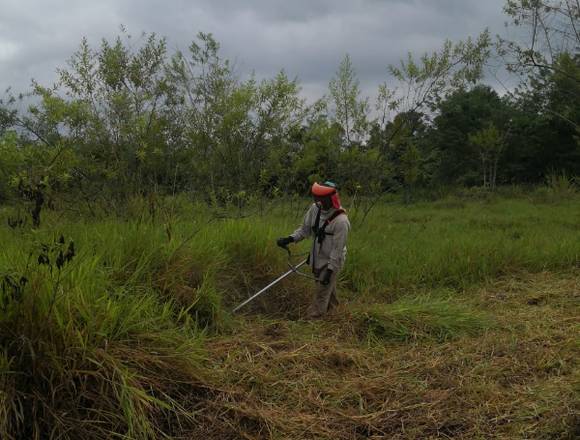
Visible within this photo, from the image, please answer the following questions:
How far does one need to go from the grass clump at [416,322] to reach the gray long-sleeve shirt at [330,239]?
543 mm

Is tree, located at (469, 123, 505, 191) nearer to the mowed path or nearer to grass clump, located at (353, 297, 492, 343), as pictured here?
grass clump, located at (353, 297, 492, 343)

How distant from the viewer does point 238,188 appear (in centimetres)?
933

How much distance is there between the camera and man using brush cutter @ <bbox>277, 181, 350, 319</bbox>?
561 centimetres

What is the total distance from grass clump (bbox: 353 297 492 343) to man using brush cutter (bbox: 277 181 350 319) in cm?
43

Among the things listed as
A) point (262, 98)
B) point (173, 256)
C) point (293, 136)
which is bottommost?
point (173, 256)

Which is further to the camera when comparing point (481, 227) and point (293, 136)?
point (481, 227)

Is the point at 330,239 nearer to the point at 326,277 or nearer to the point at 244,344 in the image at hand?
the point at 326,277

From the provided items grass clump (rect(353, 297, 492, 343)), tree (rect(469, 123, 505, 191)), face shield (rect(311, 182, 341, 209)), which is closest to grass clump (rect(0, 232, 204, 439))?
grass clump (rect(353, 297, 492, 343))

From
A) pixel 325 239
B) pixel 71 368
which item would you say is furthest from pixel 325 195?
pixel 71 368

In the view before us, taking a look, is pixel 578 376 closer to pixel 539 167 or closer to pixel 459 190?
pixel 459 190

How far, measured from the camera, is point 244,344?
452 centimetres

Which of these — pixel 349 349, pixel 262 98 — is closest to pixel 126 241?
pixel 349 349

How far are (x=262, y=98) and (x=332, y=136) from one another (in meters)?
1.49

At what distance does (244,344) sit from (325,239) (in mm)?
1601
